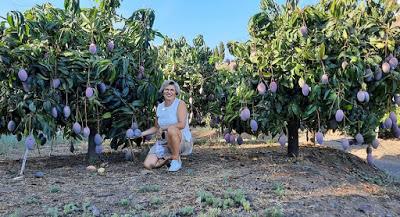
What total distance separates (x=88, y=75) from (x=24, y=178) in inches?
38.6

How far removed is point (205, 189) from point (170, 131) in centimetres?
100

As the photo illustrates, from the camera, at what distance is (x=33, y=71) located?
12.8 ft

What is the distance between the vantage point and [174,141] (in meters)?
4.02

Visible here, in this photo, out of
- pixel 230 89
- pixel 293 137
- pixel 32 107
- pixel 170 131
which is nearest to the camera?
pixel 32 107

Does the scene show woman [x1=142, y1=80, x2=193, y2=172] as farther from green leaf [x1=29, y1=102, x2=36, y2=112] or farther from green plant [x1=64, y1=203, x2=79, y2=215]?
green plant [x1=64, y1=203, x2=79, y2=215]

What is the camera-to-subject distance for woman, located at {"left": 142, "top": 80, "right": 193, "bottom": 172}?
4027 mm

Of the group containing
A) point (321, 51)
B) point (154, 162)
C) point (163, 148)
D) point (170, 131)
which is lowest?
point (154, 162)

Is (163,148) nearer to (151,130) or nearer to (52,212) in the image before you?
(151,130)

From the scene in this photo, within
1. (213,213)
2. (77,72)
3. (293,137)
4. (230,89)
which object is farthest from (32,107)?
(293,137)

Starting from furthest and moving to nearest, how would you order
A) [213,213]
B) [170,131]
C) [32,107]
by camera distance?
[170,131], [32,107], [213,213]

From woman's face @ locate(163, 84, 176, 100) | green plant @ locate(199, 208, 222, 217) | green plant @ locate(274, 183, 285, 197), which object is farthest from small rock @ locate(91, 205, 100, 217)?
woman's face @ locate(163, 84, 176, 100)

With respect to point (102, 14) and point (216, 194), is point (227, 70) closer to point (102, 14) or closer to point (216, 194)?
point (102, 14)

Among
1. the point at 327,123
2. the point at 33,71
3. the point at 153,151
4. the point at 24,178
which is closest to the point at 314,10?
the point at 327,123

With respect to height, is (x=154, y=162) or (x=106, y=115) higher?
(x=106, y=115)
